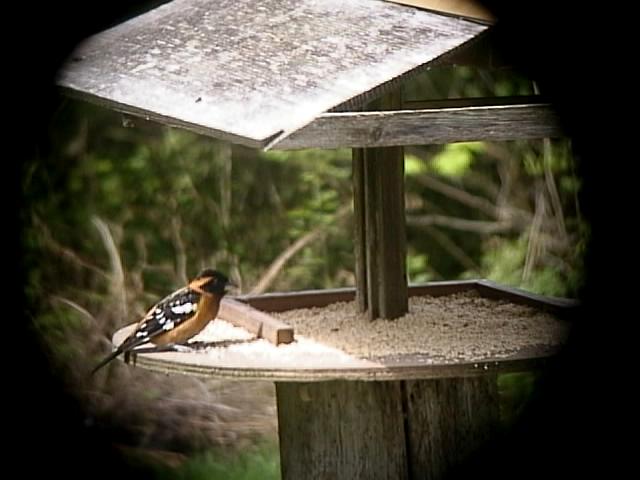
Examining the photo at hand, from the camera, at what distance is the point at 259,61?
288 centimetres

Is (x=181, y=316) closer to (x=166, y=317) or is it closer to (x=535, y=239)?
(x=166, y=317)

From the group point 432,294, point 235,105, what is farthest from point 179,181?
point 235,105

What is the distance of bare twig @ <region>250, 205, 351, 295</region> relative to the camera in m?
6.41

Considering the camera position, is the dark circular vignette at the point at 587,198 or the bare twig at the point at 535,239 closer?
the dark circular vignette at the point at 587,198

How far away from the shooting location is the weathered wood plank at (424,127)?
101 inches

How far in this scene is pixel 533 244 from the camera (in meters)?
6.29

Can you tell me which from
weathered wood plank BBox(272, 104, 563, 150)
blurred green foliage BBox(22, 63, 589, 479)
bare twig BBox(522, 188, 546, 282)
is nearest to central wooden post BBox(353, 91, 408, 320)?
weathered wood plank BBox(272, 104, 563, 150)

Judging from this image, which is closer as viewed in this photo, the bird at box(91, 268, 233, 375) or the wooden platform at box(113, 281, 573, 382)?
the wooden platform at box(113, 281, 573, 382)

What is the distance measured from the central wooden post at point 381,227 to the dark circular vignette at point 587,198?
388mm

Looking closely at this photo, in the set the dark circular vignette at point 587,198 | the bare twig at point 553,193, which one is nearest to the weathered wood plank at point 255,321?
the dark circular vignette at point 587,198

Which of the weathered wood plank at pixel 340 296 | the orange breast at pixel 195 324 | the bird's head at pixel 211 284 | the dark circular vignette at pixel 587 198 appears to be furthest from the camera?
the weathered wood plank at pixel 340 296

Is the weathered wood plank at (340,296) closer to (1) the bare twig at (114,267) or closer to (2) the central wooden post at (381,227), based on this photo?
(2) the central wooden post at (381,227)

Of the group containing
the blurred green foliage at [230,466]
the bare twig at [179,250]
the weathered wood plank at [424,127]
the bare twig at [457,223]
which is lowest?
the blurred green foliage at [230,466]

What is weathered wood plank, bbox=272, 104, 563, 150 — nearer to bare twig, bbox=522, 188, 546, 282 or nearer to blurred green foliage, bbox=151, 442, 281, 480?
blurred green foliage, bbox=151, 442, 281, 480
